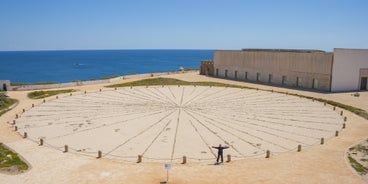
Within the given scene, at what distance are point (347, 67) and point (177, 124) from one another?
32.0 metres

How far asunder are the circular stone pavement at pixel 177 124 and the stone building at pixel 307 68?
8.82 m

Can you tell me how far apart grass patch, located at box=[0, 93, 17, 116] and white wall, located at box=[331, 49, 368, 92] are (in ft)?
140

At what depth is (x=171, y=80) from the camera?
57.9 metres

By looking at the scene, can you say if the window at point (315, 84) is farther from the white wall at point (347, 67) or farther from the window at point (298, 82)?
the white wall at point (347, 67)

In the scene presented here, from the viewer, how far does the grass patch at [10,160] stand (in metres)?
19.9

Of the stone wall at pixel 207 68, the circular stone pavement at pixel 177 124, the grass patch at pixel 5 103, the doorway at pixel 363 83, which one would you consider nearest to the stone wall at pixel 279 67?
the stone wall at pixel 207 68

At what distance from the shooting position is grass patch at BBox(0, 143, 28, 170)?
19.9 m

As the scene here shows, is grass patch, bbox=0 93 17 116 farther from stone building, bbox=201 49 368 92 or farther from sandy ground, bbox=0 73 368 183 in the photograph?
stone building, bbox=201 49 368 92

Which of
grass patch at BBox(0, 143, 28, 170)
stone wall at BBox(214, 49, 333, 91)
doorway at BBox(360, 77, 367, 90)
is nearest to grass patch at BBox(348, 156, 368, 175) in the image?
grass patch at BBox(0, 143, 28, 170)

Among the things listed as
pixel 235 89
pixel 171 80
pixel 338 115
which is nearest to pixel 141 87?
pixel 171 80

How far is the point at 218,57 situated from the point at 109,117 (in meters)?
40.4

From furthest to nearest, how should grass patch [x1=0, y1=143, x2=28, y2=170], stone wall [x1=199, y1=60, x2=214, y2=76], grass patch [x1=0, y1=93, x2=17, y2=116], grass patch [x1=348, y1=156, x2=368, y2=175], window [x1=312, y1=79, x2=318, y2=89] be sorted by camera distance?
stone wall [x1=199, y1=60, x2=214, y2=76]
window [x1=312, y1=79, x2=318, y2=89]
grass patch [x1=0, y1=93, x2=17, y2=116]
grass patch [x1=0, y1=143, x2=28, y2=170]
grass patch [x1=348, y1=156, x2=368, y2=175]

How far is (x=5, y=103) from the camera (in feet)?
127

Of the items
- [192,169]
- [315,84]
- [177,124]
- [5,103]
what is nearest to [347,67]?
[315,84]
